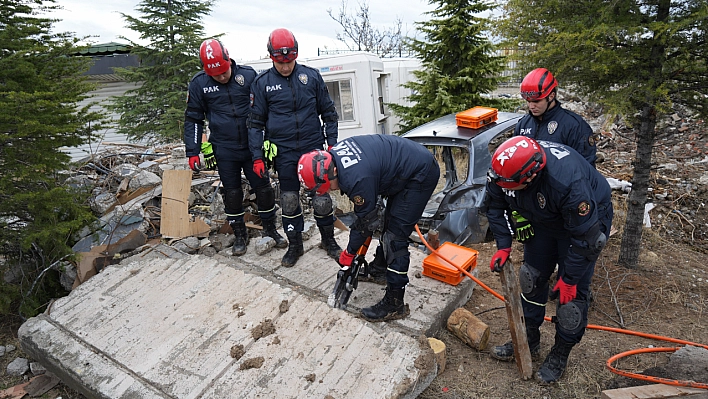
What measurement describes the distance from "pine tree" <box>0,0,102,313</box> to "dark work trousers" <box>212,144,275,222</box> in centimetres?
139

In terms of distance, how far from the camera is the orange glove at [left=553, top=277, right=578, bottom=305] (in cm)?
272

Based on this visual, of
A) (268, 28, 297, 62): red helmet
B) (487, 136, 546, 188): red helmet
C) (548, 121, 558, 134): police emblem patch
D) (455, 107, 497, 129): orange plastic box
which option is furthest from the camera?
(455, 107, 497, 129): orange plastic box

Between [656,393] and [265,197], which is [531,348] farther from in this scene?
[265,197]

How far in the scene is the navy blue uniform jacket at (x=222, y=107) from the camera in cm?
406

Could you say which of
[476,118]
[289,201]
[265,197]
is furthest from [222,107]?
[476,118]

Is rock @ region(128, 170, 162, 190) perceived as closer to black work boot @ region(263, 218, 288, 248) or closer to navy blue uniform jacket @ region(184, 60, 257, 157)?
navy blue uniform jacket @ region(184, 60, 257, 157)

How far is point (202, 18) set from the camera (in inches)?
559

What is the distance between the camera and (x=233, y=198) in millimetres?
4387

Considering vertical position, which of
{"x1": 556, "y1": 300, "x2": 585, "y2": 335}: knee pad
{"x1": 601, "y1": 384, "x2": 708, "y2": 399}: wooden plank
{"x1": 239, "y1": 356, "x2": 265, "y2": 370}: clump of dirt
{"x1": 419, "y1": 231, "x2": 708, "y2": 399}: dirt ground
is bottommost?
{"x1": 419, "y1": 231, "x2": 708, "y2": 399}: dirt ground

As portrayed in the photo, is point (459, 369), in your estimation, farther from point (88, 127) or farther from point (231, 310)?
point (88, 127)

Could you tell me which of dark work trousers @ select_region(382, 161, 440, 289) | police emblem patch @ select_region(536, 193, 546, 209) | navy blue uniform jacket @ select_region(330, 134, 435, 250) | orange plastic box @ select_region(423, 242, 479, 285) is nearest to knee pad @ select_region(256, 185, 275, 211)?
navy blue uniform jacket @ select_region(330, 134, 435, 250)

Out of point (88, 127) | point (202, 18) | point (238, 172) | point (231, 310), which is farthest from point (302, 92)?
point (202, 18)

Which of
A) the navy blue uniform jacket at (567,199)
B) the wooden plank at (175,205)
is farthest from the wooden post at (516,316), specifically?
the wooden plank at (175,205)

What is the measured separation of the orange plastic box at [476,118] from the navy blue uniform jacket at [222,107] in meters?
2.73
